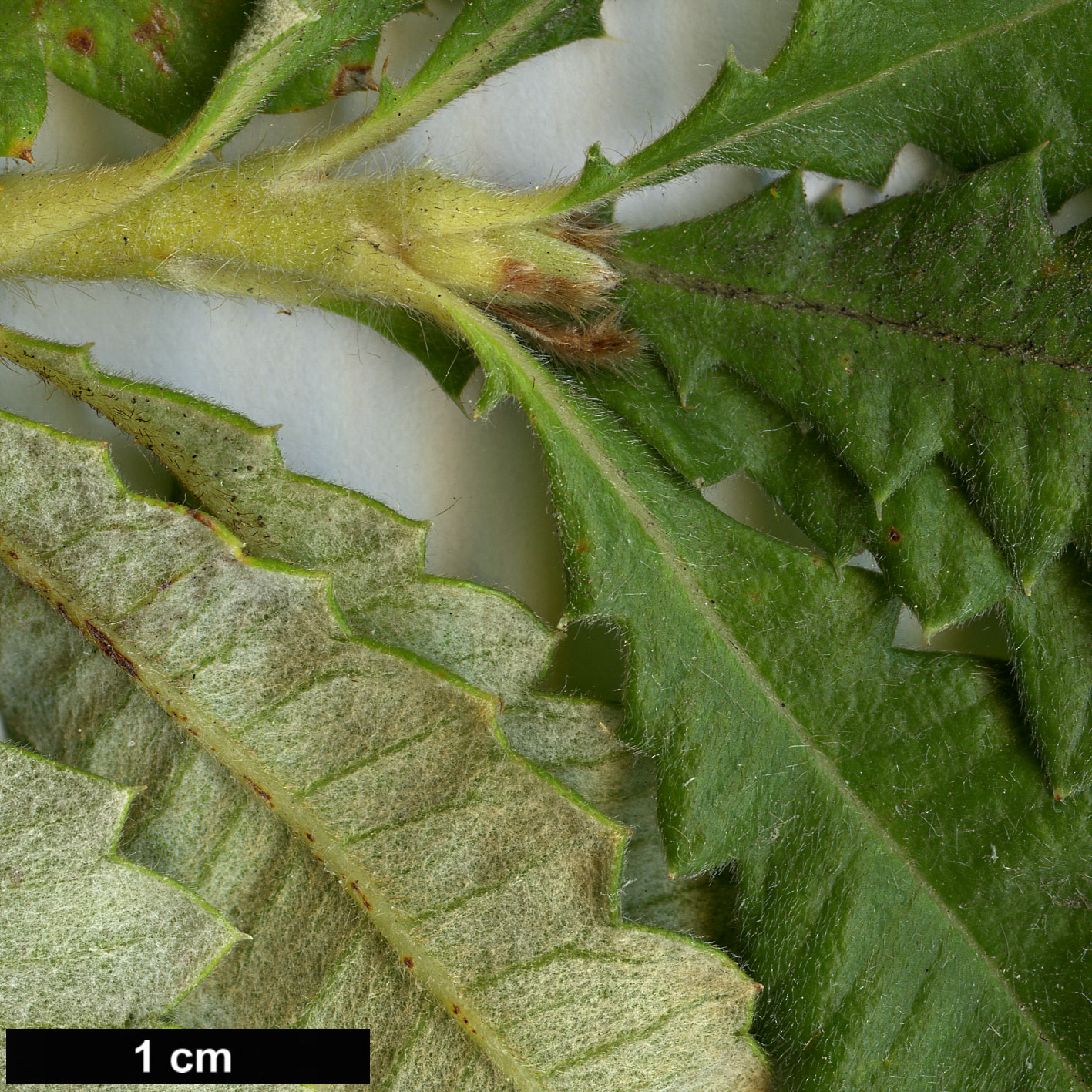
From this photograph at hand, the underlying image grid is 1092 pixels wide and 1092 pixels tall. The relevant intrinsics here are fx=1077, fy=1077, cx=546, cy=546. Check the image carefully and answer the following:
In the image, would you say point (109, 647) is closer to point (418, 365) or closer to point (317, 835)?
point (317, 835)

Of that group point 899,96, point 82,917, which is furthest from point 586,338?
point 82,917

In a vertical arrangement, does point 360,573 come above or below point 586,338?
below

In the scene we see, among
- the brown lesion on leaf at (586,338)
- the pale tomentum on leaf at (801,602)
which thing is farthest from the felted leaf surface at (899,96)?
the brown lesion on leaf at (586,338)

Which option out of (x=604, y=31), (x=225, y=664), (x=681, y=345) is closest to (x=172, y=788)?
(x=225, y=664)

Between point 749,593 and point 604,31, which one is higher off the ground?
point 604,31

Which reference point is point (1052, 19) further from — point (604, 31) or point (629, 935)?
point (629, 935)

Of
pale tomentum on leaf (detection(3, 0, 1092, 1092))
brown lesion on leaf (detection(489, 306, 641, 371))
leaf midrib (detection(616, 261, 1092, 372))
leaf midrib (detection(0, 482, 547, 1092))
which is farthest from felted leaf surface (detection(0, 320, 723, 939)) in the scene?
leaf midrib (detection(616, 261, 1092, 372))
